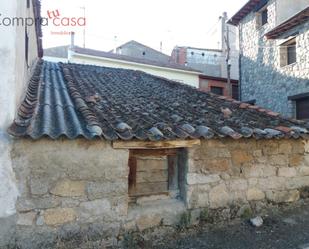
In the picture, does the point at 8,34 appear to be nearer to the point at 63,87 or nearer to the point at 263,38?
the point at 63,87

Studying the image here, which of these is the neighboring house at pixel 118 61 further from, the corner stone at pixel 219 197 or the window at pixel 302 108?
the corner stone at pixel 219 197

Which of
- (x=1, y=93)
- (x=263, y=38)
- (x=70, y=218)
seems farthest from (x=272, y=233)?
(x=263, y=38)

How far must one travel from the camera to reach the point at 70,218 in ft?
13.1

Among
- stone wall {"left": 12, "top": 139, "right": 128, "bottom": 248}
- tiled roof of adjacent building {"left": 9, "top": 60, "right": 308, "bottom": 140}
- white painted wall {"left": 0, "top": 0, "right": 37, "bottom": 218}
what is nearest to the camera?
white painted wall {"left": 0, "top": 0, "right": 37, "bottom": 218}

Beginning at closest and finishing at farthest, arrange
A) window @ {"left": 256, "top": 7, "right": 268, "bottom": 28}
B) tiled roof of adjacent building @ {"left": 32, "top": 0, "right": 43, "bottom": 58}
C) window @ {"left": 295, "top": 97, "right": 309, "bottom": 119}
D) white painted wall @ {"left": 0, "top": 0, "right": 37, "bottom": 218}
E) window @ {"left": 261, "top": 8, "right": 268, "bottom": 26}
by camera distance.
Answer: white painted wall @ {"left": 0, "top": 0, "right": 37, "bottom": 218}
tiled roof of adjacent building @ {"left": 32, "top": 0, "right": 43, "bottom": 58}
window @ {"left": 295, "top": 97, "right": 309, "bottom": 119}
window @ {"left": 261, "top": 8, "right": 268, "bottom": 26}
window @ {"left": 256, "top": 7, "right": 268, "bottom": 28}

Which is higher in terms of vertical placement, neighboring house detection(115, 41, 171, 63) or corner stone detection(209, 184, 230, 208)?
neighboring house detection(115, 41, 171, 63)

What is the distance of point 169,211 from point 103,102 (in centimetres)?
224

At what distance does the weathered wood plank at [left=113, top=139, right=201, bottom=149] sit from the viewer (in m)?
4.24

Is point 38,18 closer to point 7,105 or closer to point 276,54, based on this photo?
point 7,105

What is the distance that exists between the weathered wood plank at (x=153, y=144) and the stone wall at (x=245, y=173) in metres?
0.18

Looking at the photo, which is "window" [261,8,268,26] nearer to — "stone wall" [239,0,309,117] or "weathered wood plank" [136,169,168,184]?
"stone wall" [239,0,309,117]

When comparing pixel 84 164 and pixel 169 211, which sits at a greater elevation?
pixel 84 164

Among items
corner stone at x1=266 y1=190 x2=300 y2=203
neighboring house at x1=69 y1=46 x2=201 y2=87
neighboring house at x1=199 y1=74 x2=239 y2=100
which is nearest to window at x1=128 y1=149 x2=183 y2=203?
corner stone at x1=266 y1=190 x2=300 y2=203

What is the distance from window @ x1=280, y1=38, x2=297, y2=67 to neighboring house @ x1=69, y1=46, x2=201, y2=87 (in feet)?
22.6
